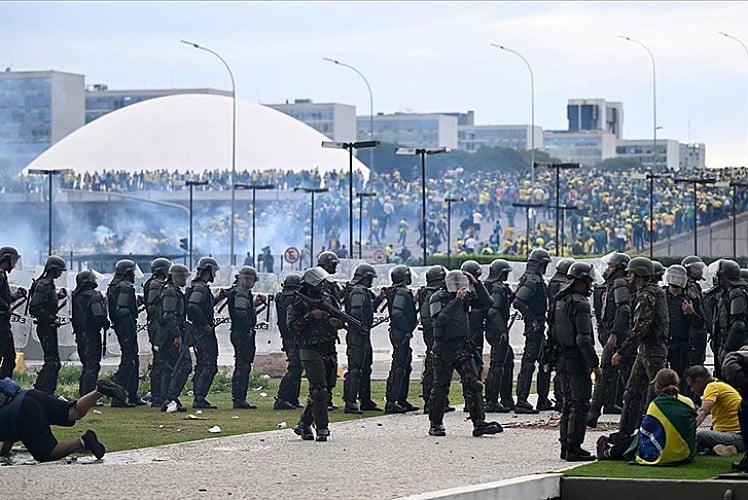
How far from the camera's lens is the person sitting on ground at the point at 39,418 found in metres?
14.6

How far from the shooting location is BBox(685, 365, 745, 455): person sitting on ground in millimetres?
15180

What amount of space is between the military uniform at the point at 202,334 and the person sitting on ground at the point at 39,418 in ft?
22.0

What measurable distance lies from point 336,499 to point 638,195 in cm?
6235

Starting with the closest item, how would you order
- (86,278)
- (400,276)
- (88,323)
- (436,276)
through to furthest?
(436,276), (400,276), (88,323), (86,278)

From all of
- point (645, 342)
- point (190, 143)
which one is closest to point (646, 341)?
point (645, 342)

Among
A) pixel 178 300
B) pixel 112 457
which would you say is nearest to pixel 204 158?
pixel 178 300

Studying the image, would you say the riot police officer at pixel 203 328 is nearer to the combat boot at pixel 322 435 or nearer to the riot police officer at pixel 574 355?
the combat boot at pixel 322 435

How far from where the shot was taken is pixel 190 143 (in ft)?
329

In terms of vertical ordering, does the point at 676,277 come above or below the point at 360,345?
above

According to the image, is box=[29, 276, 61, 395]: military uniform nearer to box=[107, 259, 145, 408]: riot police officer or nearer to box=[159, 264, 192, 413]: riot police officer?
box=[107, 259, 145, 408]: riot police officer

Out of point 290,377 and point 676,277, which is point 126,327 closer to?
point 290,377

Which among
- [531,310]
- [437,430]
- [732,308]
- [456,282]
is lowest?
[437,430]

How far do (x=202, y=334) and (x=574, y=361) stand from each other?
761 centimetres

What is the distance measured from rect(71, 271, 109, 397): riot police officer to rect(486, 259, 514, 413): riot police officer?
497cm
